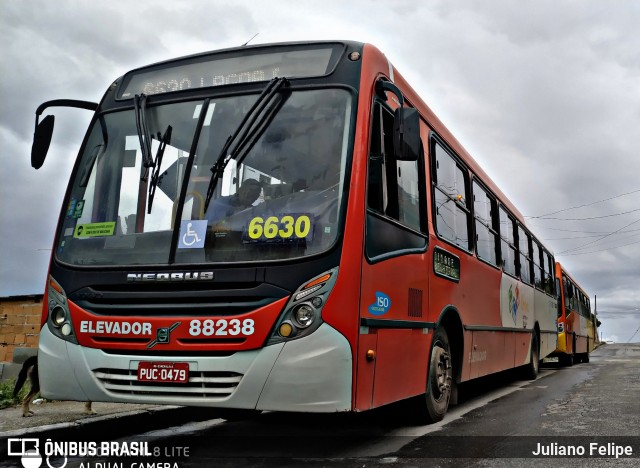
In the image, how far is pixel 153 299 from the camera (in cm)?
482

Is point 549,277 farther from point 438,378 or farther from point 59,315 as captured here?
point 59,315

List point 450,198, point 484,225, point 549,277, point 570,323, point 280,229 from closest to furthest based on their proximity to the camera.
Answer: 1. point 280,229
2. point 450,198
3. point 484,225
4. point 549,277
5. point 570,323

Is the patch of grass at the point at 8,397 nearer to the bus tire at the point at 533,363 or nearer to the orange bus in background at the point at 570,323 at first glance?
the bus tire at the point at 533,363

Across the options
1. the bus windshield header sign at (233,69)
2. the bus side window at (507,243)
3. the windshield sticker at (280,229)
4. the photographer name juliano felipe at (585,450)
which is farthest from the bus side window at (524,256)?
the windshield sticker at (280,229)

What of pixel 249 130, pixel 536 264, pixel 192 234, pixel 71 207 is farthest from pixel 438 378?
pixel 536 264

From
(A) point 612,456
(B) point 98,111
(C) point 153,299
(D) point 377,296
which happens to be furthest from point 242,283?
(A) point 612,456

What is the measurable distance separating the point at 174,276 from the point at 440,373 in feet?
9.98

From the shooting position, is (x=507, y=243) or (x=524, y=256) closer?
(x=507, y=243)

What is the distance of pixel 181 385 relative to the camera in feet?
15.0

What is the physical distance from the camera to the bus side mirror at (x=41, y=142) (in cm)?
592

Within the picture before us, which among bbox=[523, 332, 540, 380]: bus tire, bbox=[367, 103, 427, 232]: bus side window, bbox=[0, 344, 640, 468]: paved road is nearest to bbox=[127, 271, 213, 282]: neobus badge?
bbox=[367, 103, 427, 232]: bus side window

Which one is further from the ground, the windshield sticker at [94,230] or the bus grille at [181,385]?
the windshield sticker at [94,230]

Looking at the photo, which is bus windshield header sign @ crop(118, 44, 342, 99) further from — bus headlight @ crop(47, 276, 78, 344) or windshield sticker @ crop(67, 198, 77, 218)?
bus headlight @ crop(47, 276, 78, 344)

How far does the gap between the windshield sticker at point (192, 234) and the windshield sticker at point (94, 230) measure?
27.1 inches
